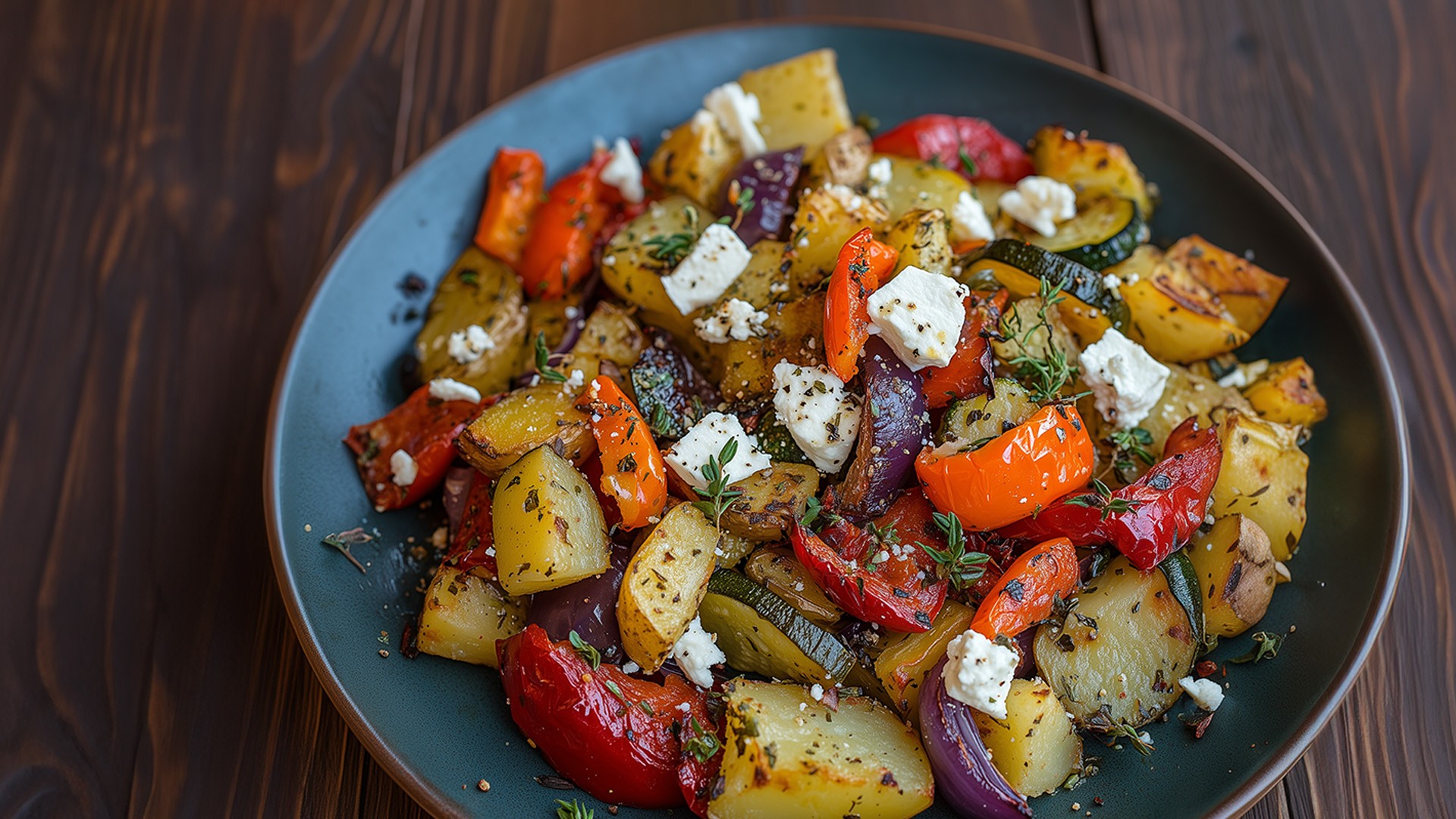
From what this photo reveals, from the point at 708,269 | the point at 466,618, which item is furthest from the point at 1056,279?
the point at 466,618

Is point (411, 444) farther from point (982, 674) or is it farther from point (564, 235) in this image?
point (982, 674)

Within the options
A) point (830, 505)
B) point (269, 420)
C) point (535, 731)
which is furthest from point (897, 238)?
point (269, 420)

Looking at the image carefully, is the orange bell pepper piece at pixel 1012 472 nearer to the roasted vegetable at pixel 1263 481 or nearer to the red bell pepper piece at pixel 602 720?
the roasted vegetable at pixel 1263 481

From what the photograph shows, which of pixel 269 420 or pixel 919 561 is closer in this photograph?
pixel 919 561

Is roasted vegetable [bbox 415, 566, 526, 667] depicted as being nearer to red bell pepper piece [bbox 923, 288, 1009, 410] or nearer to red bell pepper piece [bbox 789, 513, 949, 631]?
red bell pepper piece [bbox 789, 513, 949, 631]

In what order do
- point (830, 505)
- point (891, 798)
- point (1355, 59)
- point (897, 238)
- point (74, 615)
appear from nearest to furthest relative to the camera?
point (891, 798)
point (830, 505)
point (897, 238)
point (74, 615)
point (1355, 59)

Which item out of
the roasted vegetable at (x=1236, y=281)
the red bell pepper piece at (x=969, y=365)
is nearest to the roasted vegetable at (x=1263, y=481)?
the roasted vegetable at (x=1236, y=281)

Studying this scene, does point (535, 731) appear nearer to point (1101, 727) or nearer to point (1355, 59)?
point (1101, 727)
